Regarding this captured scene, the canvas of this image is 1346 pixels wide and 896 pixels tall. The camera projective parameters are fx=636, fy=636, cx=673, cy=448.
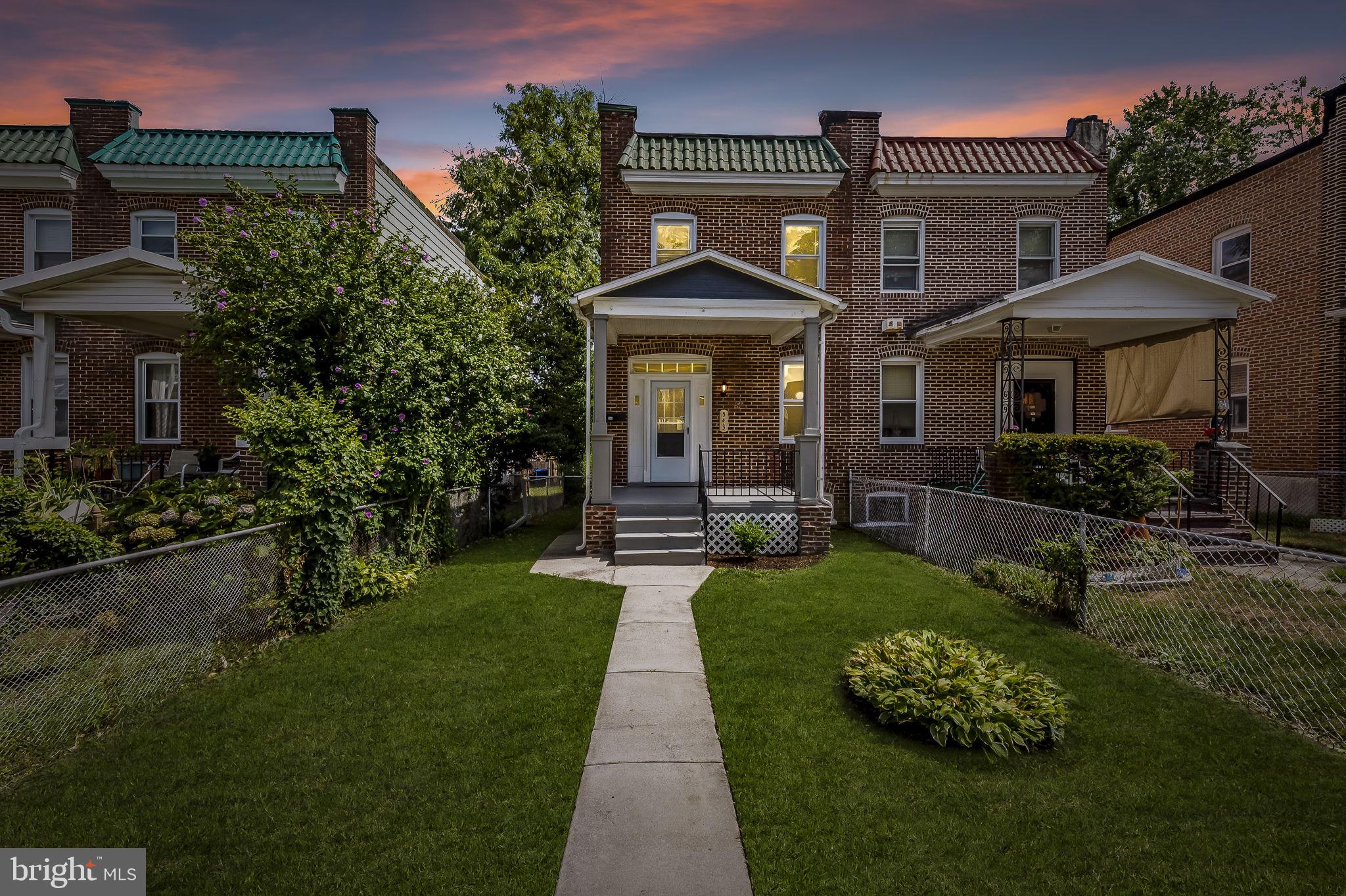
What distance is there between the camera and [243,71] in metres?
8.12

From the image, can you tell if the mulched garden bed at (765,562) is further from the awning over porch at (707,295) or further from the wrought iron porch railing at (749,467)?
the awning over porch at (707,295)

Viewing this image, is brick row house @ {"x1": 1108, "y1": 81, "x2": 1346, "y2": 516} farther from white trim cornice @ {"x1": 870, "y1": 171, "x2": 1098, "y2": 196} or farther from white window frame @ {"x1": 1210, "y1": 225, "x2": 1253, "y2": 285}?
white trim cornice @ {"x1": 870, "y1": 171, "x2": 1098, "y2": 196}

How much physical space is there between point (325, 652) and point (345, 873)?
A: 3567 millimetres

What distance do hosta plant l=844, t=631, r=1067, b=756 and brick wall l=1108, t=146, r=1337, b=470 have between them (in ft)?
47.2

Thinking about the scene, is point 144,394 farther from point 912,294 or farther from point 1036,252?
point 1036,252

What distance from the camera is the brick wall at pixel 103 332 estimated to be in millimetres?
13930

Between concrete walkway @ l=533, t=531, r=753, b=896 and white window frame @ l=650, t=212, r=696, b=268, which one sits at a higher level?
white window frame @ l=650, t=212, r=696, b=268

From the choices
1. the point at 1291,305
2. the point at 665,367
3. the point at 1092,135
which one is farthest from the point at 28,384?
the point at 1291,305

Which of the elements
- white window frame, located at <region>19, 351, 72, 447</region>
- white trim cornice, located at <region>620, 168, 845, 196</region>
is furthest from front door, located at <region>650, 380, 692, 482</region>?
white window frame, located at <region>19, 351, 72, 447</region>

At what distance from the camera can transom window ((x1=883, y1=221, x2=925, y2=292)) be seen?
14.5m

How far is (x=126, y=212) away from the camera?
45.9ft

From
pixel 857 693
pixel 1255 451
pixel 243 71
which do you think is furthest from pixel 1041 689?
pixel 1255 451

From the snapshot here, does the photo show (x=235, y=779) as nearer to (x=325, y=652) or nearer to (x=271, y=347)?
(x=325, y=652)

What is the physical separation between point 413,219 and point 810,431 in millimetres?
12973
